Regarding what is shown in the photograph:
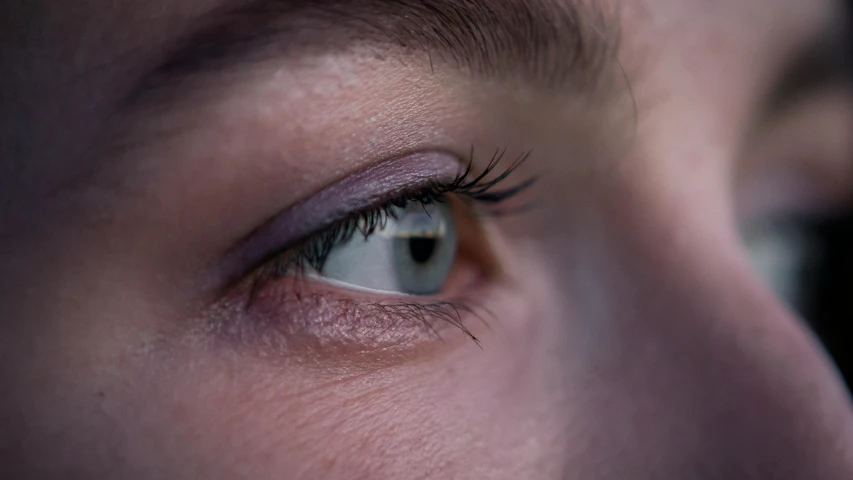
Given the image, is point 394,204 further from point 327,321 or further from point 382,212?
point 327,321

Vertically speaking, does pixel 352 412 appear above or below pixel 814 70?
below

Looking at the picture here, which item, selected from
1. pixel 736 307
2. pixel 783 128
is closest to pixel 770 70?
pixel 783 128

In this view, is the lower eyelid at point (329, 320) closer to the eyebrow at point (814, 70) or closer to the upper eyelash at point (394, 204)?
the upper eyelash at point (394, 204)

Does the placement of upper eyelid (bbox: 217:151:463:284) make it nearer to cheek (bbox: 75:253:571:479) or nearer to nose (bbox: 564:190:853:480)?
cheek (bbox: 75:253:571:479)

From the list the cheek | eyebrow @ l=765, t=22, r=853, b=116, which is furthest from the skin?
eyebrow @ l=765, t=22, r=853, b=116

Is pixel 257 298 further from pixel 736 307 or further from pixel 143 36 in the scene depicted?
pixel 736 307

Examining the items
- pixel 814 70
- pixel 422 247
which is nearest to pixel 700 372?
pixel 422 247
